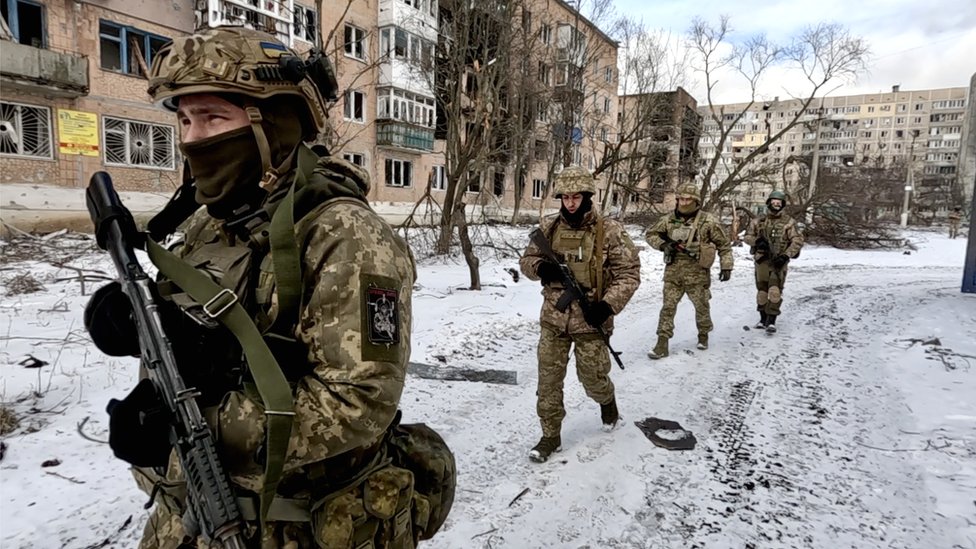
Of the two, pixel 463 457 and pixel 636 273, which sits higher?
pixel 636 273

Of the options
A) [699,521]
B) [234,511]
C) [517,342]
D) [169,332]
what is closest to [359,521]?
[234,511]

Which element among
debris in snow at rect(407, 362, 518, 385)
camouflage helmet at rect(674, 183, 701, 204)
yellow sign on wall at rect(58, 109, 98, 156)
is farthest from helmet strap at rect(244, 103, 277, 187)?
yellow sign on wall at rect(58, 109, 98, 156)

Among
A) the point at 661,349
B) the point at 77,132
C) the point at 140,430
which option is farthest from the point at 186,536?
the point at 77,132

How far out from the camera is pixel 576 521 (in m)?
2.97

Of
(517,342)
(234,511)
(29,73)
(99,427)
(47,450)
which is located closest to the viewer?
(234,511)

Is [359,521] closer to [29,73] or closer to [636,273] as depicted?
[636,273]

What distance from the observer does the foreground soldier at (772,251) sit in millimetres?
7762

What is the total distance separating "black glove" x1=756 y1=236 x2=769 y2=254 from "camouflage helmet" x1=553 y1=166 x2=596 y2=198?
543 cm

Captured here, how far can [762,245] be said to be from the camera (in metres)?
8.16

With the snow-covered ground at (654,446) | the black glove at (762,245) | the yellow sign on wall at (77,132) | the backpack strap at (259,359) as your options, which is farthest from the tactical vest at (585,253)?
the yellow sign on wall at (77,132)

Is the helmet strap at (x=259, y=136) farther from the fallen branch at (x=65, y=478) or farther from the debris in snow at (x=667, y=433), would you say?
the debris in snow at (x=667, y=433)

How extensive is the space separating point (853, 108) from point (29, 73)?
120559 mm

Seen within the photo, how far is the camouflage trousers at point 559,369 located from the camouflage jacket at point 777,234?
5.37 meters

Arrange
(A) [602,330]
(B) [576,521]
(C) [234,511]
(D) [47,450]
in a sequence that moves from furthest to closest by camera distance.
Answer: (A) [602,330] < (D) [47,450] < (B) [576,521] < (C) [234,511]
